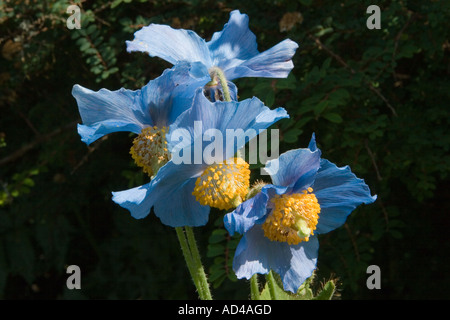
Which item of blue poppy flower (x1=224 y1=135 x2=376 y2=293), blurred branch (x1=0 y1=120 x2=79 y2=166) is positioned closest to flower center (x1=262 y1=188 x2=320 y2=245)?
blue poppy flower (x1=224 y1=135 x2=376 y2=293)

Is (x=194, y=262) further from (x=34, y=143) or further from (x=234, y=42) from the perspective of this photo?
(x=34, y=143)

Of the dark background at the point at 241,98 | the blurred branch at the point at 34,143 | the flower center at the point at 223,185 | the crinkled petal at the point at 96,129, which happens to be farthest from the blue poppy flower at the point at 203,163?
the blurred branch at the point at 34,143

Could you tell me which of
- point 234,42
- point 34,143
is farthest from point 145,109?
point 34,143

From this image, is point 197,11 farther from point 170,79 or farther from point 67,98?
point 170,79

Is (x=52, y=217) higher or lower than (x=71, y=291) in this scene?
higher

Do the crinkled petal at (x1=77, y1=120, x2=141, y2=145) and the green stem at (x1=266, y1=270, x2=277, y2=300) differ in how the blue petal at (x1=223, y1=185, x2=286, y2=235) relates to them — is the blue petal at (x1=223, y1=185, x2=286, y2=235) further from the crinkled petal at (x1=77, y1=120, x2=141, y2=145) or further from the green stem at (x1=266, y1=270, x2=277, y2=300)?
the crinkled petal at (x1=77, y1=120, x2=141, y2=145)

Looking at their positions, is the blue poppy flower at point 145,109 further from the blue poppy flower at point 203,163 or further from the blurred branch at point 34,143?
the blurred branch at point 34,143

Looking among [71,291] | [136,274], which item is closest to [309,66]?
[136,274]
